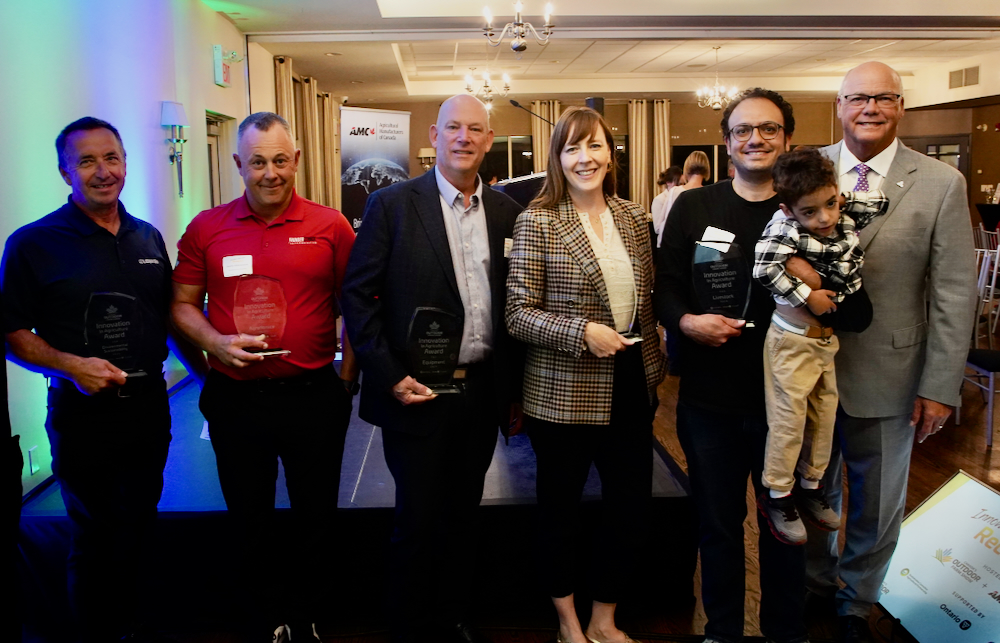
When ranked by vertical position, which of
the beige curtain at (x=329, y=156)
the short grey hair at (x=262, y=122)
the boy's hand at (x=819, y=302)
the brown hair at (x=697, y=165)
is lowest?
the boy's hand at (x=819, y=302)

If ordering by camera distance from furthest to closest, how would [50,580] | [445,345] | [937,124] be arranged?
[937,124] < [50,580] < [445,345]

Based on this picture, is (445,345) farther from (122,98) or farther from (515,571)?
(122,98)

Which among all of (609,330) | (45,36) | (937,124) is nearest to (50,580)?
(609,330)

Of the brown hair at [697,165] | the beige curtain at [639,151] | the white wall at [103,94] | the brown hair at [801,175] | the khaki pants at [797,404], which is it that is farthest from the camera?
the beige curtain at [639,151]

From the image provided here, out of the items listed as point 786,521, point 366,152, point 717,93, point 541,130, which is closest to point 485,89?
point 717,93

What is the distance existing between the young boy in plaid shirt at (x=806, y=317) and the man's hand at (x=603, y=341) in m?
0.39

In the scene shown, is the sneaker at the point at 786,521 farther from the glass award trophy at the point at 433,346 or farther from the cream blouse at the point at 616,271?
the glass award trophy at the point at 433,346

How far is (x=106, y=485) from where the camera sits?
204 centimetres

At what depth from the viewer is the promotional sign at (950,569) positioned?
7.02ft

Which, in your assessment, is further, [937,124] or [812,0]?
[937,124]

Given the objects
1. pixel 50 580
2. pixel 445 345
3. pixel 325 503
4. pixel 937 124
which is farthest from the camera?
pixel 937 124

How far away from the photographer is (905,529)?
246cm

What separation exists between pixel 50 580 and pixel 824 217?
105 inches

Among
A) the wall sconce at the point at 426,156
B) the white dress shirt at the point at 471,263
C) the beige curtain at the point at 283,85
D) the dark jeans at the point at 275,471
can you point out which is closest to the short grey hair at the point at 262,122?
the white dress shirt at the point at 471,263
